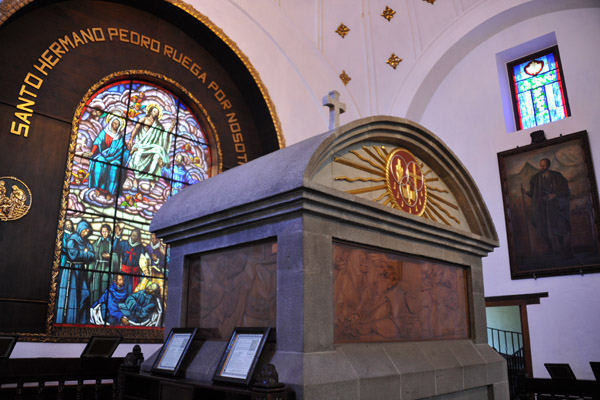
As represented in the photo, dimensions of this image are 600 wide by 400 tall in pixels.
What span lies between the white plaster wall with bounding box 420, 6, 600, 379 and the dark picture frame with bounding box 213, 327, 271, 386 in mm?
7315

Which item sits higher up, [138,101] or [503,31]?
[503,31]

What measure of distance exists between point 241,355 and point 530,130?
845 cm

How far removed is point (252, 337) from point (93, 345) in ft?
7.27

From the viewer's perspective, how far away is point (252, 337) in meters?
2.45

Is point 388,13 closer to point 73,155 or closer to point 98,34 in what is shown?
point 98,34

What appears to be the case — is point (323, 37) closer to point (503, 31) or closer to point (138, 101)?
point (503, 31)

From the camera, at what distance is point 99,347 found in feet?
13.4

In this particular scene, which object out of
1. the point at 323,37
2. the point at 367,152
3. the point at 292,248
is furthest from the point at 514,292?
the point at 292,248

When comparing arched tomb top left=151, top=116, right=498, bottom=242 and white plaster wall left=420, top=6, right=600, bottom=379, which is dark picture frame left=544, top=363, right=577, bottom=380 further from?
white plaster wall left=420, top=6, right=600, bottom=379

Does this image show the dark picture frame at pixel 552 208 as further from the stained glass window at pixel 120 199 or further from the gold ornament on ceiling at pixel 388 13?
the stained glass window at pixel 120 199

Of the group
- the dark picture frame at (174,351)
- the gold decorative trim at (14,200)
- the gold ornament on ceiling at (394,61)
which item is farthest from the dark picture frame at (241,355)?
the gold ornament on ceiling at (394,61)

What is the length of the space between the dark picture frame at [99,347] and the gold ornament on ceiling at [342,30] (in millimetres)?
7823

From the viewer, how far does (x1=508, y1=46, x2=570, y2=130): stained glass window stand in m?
9.28

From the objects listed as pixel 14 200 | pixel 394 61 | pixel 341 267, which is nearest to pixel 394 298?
pixel 341 267
